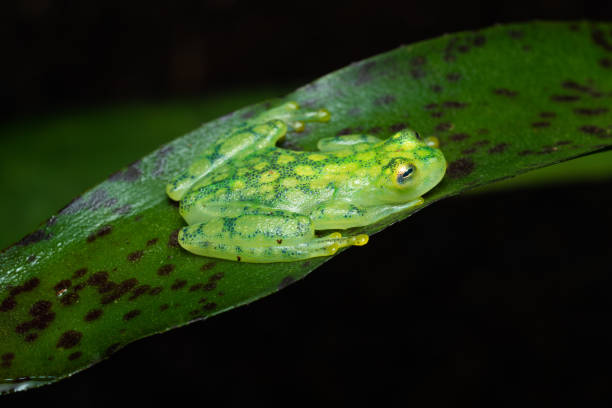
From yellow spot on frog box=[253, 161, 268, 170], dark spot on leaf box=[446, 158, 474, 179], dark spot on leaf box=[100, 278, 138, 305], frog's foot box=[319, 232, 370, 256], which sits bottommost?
frog's foot box=[319, 232, 370, 256]

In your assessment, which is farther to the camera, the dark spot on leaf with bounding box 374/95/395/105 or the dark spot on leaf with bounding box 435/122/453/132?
the dark spot on leaf with bounding box 374/95/395/105

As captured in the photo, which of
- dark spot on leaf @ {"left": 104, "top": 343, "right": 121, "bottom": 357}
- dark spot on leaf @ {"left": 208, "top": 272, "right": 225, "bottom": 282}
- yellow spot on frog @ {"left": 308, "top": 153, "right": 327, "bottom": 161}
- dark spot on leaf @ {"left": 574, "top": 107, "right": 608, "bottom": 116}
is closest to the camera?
dark spot on leaf @ {"left": 104, "top": 343, "right": 121, "bottom": 357}

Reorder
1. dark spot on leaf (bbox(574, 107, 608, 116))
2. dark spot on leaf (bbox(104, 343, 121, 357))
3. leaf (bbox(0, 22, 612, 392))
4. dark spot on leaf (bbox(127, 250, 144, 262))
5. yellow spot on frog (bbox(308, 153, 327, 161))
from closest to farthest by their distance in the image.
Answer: dark spot on leaf (bbox(104, 343, 121, 357)) < leaf (bbox(0, 22, 612, 392)) < dark spot on leaf (bbox(127, 250, 144, 262)) < dark spot on leaf (bbox(574, 107, 608, 116)) < yellow spot on frog (bbox(308, 153, 327, 161))

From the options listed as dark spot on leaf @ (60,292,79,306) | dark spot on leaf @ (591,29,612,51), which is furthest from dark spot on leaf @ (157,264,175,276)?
dark spot on leaf @ (591,29,612,51)

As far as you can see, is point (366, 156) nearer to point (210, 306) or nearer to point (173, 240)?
point (173, 240)

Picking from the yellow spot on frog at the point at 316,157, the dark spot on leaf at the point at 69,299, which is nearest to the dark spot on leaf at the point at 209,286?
the dark spot on leaf at the point at 69,299

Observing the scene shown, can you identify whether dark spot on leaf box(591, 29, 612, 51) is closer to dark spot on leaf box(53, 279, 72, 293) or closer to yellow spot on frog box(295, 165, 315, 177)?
yellow spot on frog box(295, 165, 315, 177)

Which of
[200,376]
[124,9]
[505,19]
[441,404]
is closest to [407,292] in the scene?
[441,404]

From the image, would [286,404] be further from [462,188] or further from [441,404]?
[462,188]

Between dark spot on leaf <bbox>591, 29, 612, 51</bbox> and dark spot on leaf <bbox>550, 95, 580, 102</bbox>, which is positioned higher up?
dark spot on leaf <bbox>591, 29, 612, 51</bbox>
